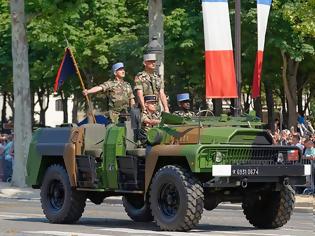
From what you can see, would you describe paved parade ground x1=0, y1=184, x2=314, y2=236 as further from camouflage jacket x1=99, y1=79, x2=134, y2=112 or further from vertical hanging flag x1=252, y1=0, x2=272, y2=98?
vertical hanging flag x1=252, y1=0, x2=272, y2=98

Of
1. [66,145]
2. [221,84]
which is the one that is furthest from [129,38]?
[66,145]

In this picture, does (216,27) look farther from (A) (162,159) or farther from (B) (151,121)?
(A) (162,159)

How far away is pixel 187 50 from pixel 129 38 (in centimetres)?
460

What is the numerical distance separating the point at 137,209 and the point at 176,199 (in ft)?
9.59

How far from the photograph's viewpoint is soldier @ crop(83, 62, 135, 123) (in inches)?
658

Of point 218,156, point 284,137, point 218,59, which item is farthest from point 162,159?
point 284,137

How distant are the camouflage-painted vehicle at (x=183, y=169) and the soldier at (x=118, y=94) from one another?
19.4 inches

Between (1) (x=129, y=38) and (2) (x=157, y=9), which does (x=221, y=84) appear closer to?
(2) (x=157, y=9)

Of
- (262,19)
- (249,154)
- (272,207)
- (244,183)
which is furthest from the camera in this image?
(262,19)

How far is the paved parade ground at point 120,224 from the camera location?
14.5m

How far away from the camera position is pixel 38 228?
15.5m

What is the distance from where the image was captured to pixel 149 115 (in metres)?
15.5

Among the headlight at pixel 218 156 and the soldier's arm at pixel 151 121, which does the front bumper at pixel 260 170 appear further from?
the soldier's arm at pixel 151 121

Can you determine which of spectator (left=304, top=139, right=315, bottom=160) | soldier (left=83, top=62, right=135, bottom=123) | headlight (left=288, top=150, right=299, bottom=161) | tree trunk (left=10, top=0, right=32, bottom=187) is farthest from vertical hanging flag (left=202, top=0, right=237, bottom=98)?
tree trunk (left=10, top=0, right=32, bottom=187)
